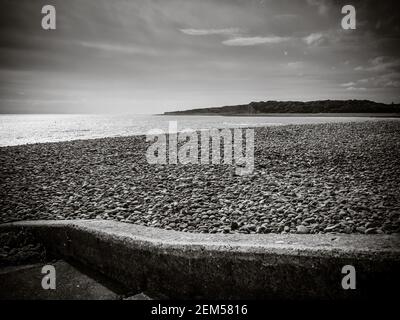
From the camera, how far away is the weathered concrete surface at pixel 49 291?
9.02ft

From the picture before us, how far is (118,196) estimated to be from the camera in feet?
22.1

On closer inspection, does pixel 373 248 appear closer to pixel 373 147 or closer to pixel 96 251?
pixel 96 251

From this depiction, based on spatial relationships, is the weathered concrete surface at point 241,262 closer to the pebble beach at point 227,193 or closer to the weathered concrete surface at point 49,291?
the weathered concrete surface at point 49,291

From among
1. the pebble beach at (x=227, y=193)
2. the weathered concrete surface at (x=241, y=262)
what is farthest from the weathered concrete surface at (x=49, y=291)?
the pebble beach at (x=227, y=193)

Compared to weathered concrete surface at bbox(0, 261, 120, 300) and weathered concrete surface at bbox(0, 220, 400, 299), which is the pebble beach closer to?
weathered concrete surface at bbox(0, 220, 400, 299)

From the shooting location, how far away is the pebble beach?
15.6 feet

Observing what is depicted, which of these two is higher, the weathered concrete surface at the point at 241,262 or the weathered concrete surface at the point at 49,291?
the weathered concrete surface at the point at 241,262

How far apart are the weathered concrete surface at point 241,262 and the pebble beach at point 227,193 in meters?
1.71

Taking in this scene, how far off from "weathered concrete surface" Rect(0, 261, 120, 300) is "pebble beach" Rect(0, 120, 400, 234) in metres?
1.99

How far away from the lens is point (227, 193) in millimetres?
6480

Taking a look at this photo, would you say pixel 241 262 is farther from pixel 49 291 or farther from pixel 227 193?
pixel 227 193

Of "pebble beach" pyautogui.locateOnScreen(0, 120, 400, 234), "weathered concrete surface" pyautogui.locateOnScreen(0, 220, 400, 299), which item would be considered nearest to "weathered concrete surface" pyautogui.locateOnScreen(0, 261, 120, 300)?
"weathered concrete surface" pyautogui.locateOnScreen(0, 220, 400, 299)
